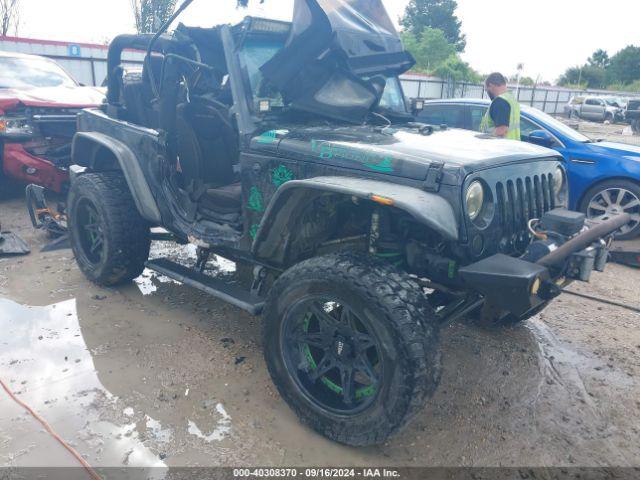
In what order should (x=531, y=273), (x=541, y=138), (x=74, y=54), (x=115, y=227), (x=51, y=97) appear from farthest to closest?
(x=74, y=54)
(x=51, y=97)
(x=541, y=138)
(x=115, y=227)
(x=531, y=273)

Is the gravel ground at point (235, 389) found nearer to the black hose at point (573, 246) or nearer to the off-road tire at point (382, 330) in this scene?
the off-road tire at point (382, 330)

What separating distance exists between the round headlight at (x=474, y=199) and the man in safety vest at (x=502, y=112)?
10.9 ft

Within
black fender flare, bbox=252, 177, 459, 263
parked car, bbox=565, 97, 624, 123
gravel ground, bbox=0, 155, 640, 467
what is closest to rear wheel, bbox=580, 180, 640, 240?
gravel ground, bbox=0, 155, 640, 467

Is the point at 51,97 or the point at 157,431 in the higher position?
the point at 51,97

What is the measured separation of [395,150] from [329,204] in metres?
0.53

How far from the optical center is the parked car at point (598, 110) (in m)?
28.6

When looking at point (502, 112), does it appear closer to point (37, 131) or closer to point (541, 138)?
point (541, 138)

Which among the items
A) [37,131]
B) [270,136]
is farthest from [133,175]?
[37,131]

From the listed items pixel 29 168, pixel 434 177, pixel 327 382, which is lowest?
pixel 327 382

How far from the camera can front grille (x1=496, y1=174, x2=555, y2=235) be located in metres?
2.82

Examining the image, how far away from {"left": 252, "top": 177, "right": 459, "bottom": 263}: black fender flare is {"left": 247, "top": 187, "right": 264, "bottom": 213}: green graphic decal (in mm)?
226

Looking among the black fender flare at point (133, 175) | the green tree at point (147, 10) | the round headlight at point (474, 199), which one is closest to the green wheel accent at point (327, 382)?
the round headlight at point (474, 199)

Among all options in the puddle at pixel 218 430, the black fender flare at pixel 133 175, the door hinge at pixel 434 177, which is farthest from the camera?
the black fender flare at pixel 133 175

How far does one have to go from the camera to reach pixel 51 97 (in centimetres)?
664
